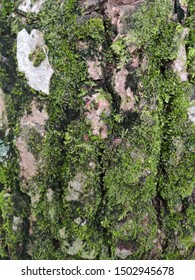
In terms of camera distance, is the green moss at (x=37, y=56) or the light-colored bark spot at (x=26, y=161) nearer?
the green moss at (x=37, y=56)

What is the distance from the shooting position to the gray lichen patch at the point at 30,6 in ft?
5.68

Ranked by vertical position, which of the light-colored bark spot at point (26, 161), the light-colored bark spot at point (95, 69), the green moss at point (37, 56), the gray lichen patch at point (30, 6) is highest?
the gray lichen patch at point (30, 6)

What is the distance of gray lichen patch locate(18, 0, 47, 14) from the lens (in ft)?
5.68

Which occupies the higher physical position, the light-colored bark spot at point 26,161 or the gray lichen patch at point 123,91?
the gray lichen patch at point 123,91

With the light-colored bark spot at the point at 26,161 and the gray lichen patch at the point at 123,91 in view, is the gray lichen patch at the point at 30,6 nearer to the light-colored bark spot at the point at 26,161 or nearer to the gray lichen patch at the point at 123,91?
the gray lichen patch at the point at 123,91

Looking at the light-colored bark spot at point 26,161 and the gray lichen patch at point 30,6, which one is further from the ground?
the gray lichen patch at point 30,6

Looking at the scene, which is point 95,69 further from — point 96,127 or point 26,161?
point 26,161

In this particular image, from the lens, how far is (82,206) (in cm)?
188

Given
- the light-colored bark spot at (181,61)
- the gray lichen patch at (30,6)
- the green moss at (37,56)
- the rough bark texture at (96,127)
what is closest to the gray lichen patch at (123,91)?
the rough bark texture at (96,127)

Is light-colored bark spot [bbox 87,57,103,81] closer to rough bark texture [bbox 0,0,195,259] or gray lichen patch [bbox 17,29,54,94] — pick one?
rough bark texture [bbox 0,0,195,259]

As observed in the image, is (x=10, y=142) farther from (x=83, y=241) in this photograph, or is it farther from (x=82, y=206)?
(x=83, y=241)

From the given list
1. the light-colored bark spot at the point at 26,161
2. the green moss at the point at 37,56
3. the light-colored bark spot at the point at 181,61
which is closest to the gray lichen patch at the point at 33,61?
the green moss at the point at 37,56

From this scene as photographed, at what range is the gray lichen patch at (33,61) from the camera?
1.75 meters

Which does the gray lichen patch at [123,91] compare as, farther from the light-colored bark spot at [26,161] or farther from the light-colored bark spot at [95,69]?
the light-colored bark spot at [26,161]
